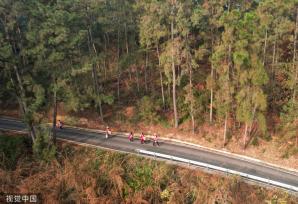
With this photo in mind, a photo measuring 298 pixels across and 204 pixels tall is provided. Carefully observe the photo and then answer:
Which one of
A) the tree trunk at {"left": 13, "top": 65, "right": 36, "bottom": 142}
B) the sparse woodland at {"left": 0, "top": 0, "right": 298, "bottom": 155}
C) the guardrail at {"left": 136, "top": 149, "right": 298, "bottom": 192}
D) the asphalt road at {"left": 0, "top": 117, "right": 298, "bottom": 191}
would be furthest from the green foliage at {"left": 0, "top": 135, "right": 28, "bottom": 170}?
A: the guardrail at {"left": 136, "top": 149, "right": 298, "bottom": 192}

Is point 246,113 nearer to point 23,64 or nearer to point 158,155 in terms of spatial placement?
point 158,155

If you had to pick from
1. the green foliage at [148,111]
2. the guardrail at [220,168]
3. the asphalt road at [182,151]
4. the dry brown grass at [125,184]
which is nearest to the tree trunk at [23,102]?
the dry brown grass at [125,184]

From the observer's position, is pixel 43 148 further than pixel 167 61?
No

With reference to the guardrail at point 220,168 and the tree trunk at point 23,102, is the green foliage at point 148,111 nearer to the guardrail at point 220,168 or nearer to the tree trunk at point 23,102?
the guardrail at point 220,168

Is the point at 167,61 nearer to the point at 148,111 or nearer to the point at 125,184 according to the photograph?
the point at 148,111

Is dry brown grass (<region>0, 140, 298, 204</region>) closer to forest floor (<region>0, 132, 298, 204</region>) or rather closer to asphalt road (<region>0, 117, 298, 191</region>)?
forest floor (<region>0, 132, 298, 204</region>)

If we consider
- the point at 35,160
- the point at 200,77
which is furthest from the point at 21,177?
the point at 200,77

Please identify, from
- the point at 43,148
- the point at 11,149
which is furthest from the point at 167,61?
the point at 11,149
